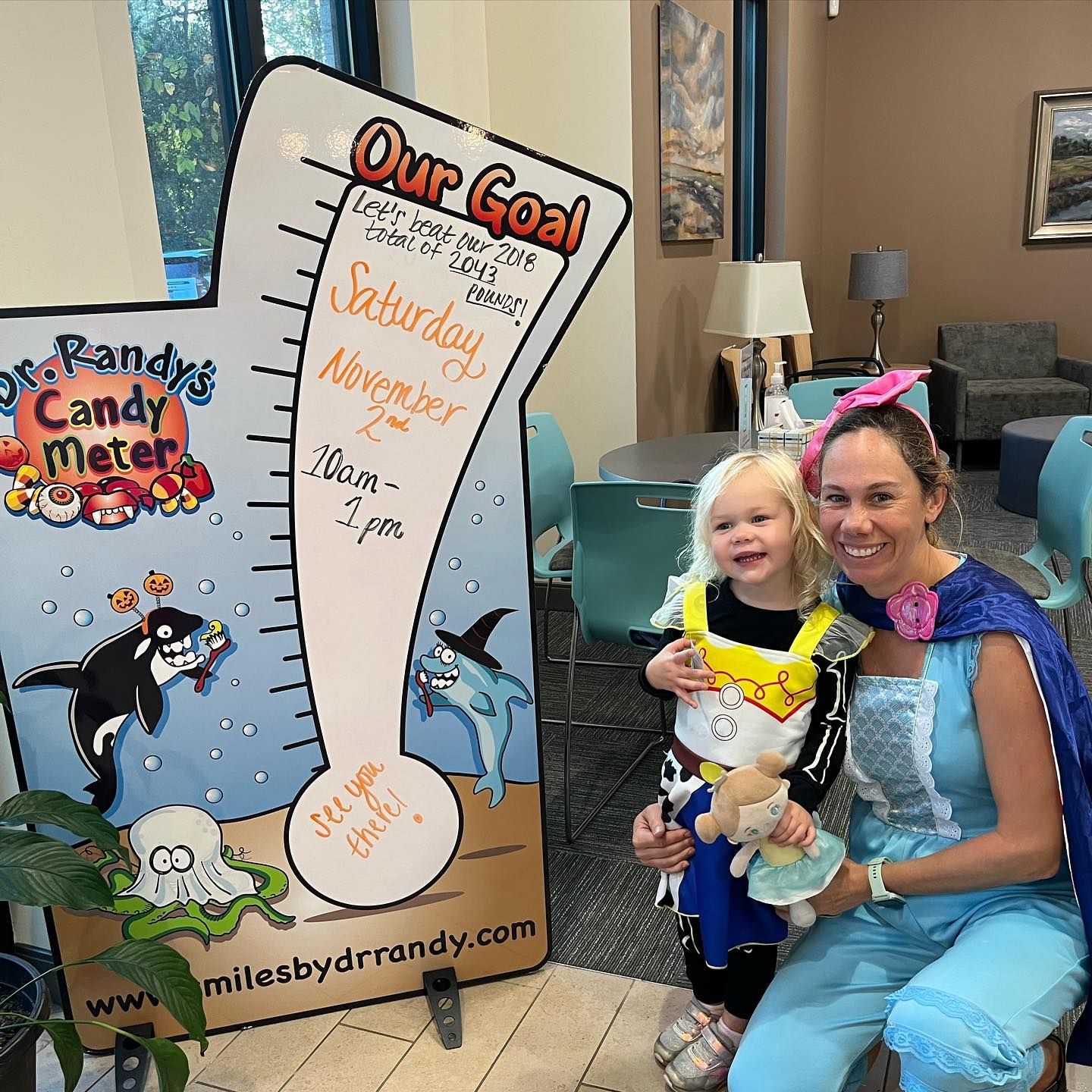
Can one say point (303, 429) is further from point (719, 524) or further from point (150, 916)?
point (150, 916)

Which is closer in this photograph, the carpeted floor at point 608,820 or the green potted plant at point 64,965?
the green potted plant at point 64,965

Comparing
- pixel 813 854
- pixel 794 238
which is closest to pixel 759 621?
pixel 813 854

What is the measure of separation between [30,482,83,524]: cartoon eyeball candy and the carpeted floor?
0.93 meters

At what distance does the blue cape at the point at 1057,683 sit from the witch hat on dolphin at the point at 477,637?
72cm

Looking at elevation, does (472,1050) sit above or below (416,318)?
below

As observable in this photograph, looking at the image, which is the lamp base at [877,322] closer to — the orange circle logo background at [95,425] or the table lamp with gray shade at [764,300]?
the table lamp with gray shade at [764,300]

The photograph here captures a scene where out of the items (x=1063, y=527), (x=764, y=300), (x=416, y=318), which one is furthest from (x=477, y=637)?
(x=764, y=300)

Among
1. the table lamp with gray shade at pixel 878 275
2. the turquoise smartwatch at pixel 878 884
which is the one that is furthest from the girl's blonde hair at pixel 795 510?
the table lamp with gray shade at pixel 878 275

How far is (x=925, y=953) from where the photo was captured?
1.40 m

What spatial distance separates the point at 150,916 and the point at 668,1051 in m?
0.89

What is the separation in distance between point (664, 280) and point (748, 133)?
2.19 meters

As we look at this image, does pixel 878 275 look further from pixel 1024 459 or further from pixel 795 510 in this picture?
pixel 795 510

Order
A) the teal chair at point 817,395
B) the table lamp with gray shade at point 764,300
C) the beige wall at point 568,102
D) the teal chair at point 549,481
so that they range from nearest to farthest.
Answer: the teal chair at point 549,481 < the beige wall at point 568,102 < the teal chair at point 817,395 < the table lamp with gray shade at point 764,300

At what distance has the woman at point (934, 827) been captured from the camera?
3.99 feet
